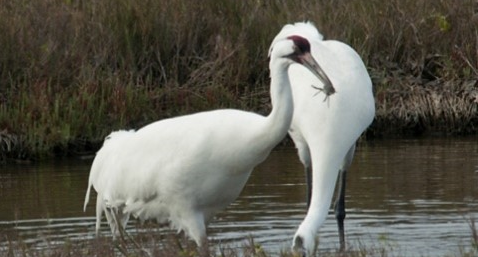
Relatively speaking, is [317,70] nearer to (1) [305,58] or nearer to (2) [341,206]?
(1) [305,58]

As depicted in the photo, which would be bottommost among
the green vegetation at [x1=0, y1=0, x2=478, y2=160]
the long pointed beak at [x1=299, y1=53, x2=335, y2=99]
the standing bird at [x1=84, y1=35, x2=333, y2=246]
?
the green vegetation at [x1=0, y1=0, x2=478, y2=160]

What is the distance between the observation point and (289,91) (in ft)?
22.3

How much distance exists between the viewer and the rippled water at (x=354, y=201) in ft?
28.1

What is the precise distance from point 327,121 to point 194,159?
864mm

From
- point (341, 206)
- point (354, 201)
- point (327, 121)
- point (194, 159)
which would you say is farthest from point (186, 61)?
point (194, 159)

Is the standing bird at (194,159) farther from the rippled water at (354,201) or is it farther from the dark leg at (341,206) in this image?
the dark leg at (341,206)

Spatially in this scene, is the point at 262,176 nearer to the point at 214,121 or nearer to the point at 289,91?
the point at 214,121

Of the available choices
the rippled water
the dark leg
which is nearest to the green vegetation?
the rippled water

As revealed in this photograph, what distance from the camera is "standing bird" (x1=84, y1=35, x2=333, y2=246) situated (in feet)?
22.6

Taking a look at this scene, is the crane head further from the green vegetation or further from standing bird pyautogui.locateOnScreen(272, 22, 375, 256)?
the green vegetation

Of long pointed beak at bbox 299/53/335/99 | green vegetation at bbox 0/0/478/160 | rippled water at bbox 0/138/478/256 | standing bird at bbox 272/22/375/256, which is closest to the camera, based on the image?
long pointed beak at bbox 299/53/335/99

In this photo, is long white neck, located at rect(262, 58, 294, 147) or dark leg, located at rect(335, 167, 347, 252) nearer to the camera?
long white neck, located at rect(262, 58, 294, 147)

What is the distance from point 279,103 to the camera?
22.3 ft

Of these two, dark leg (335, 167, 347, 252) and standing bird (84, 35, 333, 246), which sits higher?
standing bird (84, 35, 333, 246)
